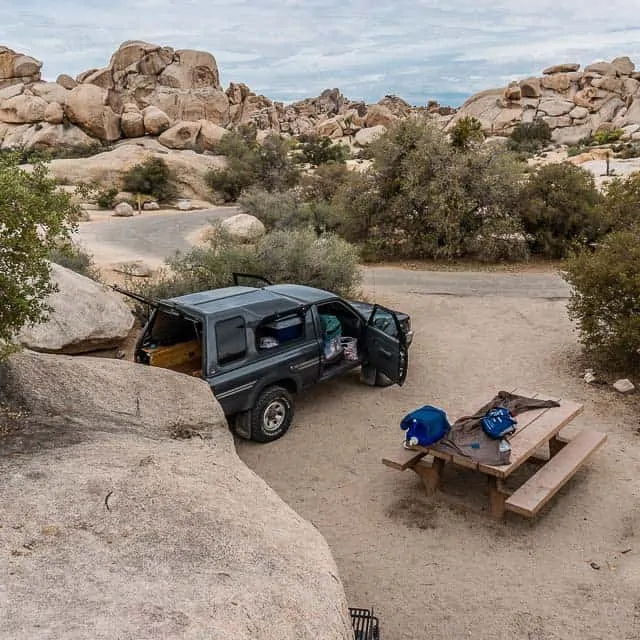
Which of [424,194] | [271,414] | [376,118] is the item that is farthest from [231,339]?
[376,118]

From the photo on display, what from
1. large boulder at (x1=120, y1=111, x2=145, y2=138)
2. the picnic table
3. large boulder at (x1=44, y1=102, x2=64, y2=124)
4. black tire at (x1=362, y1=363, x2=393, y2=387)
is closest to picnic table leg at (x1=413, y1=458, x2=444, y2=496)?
the picnic table

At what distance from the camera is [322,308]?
30.9ft

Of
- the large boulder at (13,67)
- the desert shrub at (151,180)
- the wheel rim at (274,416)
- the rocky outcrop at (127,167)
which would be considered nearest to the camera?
the wheel rim at (274,416)

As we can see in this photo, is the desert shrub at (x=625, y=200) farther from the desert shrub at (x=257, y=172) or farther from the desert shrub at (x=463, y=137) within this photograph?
the desert shrub at (x=257, y=172)

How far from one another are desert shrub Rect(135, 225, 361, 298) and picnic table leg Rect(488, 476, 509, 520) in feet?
25.0

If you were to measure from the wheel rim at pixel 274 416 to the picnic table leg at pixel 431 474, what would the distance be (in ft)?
6.96

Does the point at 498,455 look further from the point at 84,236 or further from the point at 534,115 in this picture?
the point at 534,115

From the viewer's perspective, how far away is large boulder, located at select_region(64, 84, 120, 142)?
48.2 meters

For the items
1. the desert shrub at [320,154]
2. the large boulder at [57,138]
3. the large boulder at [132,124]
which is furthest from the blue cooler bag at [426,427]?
the large boulder at [132,124]

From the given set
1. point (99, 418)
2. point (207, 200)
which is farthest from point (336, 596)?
point (207, 200)

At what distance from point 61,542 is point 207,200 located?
36.1 metres

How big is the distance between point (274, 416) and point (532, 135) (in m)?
62.7

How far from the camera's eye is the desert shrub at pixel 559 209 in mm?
19172

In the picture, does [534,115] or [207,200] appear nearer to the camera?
[207,200]
